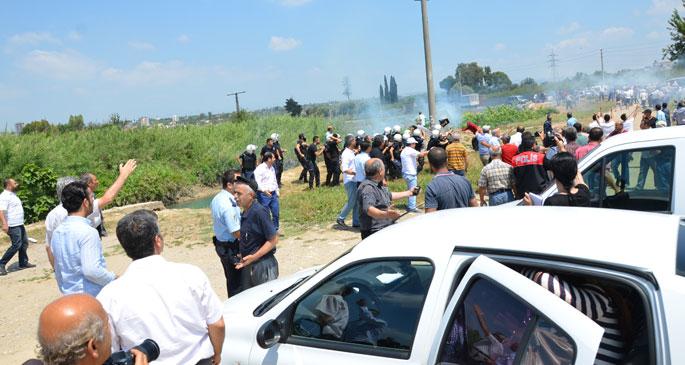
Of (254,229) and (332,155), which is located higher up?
(332,155)

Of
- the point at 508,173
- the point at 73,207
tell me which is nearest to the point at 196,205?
the point at 508,173

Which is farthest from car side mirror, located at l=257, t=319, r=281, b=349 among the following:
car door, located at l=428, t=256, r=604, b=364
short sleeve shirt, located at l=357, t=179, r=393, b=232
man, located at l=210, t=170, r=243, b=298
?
short sleeve shirt, located at l=357, t=179, r=393, b=232

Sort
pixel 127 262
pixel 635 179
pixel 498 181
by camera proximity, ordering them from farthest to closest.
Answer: pixel 127 262
pixel 498 181
pixel 635 179

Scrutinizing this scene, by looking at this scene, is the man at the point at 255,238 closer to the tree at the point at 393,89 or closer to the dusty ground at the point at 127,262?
the dusty ground at the point at 127,262

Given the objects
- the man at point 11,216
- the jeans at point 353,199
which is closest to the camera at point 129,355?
the jeans at point 353,199

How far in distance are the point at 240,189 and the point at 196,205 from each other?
48.6 feet

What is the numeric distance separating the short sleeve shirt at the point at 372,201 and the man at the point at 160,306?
109 inches

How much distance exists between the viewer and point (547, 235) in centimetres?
243

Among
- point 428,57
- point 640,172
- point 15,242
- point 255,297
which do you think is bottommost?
point 15,242

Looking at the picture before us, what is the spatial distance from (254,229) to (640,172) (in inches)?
139

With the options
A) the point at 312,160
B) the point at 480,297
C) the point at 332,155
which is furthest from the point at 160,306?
the point at 312,160

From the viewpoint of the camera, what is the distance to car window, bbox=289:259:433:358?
108 inches

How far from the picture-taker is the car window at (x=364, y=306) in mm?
2742

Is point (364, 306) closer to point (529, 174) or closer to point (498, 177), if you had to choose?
point (498, 177)
